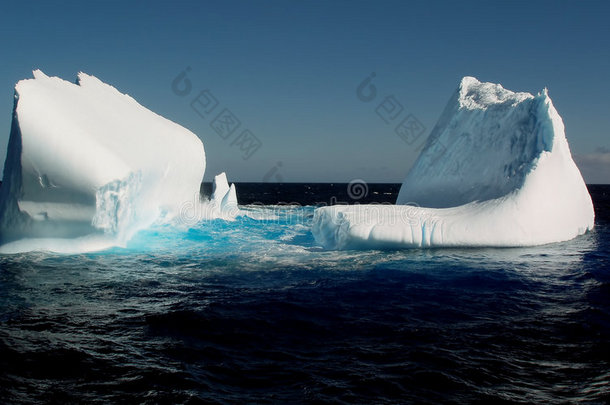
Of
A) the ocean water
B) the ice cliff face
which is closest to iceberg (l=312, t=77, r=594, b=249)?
the ocean water

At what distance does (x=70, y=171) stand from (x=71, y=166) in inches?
5.3

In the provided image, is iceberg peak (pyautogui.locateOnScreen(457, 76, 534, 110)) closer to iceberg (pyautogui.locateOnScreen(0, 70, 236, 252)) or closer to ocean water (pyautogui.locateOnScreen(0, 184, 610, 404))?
ocean water (pyautogui.locateOnScreen(0, 184, 610, 404))

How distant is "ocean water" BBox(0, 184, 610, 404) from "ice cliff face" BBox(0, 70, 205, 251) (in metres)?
1.13

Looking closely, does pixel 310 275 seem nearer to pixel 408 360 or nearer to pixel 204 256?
pixel 204 256

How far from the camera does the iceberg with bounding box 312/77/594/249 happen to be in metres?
12.6

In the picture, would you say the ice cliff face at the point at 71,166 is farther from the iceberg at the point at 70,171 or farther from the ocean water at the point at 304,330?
the ocean water at the point at 304,330

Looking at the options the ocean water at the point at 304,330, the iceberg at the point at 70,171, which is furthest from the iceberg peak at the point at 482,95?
the iceberg at the point at 70,171

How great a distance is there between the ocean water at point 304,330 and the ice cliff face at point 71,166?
1.13 m

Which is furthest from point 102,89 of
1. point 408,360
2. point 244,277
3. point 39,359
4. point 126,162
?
point 408,360

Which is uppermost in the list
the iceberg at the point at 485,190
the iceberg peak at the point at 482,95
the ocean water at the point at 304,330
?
the iceberg peak at the point at 482,95

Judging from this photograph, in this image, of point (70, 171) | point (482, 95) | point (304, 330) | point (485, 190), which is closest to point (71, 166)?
point (70, 171)

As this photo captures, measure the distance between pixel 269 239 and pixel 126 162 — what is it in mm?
5339

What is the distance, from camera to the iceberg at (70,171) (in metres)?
11.0

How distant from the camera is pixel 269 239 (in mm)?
14945
